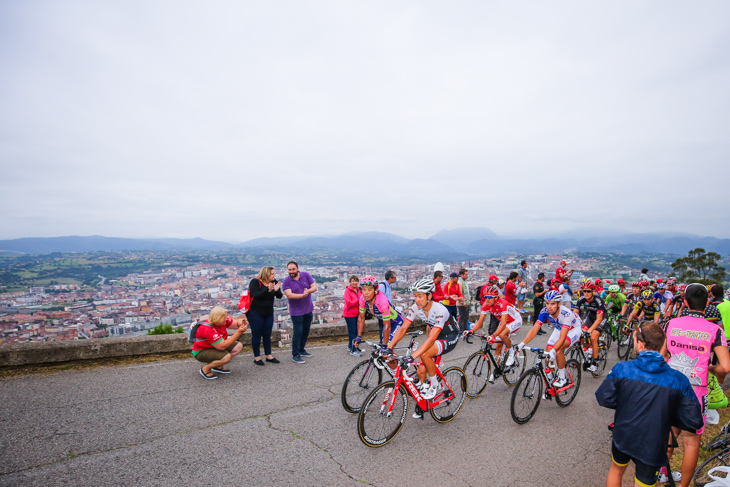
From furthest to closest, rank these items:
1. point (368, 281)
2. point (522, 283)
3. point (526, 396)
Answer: point (522, 283) → point (368, 281) → point (526, 396)

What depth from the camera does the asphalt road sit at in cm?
348

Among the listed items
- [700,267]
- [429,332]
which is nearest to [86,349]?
[429,332]

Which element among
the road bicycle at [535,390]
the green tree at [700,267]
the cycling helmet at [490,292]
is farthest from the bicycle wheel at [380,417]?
the green tree at [700,267]

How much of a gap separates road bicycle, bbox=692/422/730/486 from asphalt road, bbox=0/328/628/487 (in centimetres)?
84

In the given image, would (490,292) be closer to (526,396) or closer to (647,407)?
(526,396)

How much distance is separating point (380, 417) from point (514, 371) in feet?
12.7

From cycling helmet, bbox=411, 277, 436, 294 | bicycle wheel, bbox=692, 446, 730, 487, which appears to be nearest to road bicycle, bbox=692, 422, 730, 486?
bicycle wheel, bbox=692, 446, 730, 487

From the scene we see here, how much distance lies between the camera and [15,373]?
18.5 feet

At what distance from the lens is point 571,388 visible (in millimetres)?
5824

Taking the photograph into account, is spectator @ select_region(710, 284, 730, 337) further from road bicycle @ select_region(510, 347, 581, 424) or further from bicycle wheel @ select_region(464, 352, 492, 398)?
bicycle wheel @ select_region(464, 352, 492, 398)

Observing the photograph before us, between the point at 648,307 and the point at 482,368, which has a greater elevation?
the point at 648,307

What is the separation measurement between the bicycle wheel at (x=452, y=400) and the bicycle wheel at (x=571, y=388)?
1718 mm

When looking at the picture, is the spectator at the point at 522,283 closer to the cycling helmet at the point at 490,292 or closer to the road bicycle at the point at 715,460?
the cycling helmet at the point at 490,292

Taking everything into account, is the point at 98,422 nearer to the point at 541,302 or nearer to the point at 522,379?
the point at 522,379
